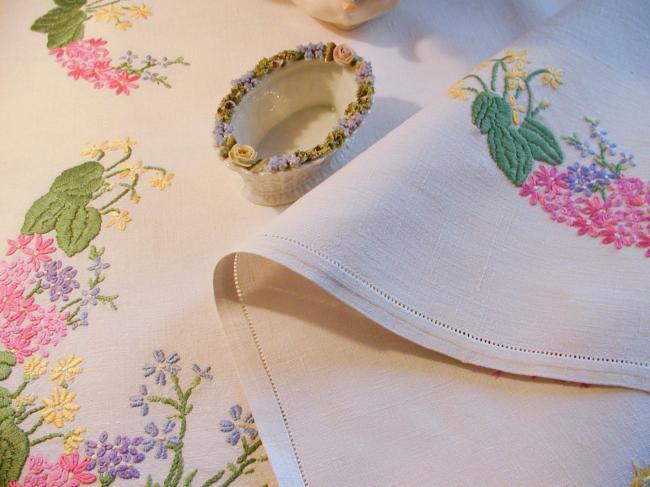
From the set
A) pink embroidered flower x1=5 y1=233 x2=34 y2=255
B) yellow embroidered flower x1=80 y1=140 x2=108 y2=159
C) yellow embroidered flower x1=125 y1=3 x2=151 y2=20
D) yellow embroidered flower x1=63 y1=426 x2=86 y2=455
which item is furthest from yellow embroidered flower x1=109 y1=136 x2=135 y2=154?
yellow embroidered flower x1=63 y1=426 x2=86 y2=455

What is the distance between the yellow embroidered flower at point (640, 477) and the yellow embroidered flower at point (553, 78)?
0.39 meters

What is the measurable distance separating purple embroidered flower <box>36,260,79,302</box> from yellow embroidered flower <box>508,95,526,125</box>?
1.65 ft

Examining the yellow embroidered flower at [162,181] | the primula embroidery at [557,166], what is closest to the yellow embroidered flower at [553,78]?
the primula embroidery at [557,166]

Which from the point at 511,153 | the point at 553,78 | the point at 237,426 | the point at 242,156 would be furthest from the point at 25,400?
the point at 553,78

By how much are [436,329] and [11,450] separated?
1.35ft

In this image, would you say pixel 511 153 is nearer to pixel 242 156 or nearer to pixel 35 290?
pixel 242 156

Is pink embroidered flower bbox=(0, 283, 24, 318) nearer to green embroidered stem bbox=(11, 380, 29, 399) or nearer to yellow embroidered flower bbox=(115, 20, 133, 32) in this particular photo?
green embroidered stem bbox=(11, 380, 29, 399)

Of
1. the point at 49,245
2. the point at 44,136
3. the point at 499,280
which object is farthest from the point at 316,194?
the point at 44,136

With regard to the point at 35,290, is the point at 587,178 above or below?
above

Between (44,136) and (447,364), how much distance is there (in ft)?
2.02

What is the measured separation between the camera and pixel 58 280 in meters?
0.67

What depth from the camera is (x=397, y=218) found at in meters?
0.54

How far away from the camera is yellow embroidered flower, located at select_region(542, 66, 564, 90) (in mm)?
655

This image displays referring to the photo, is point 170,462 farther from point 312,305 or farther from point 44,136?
point 44,136
